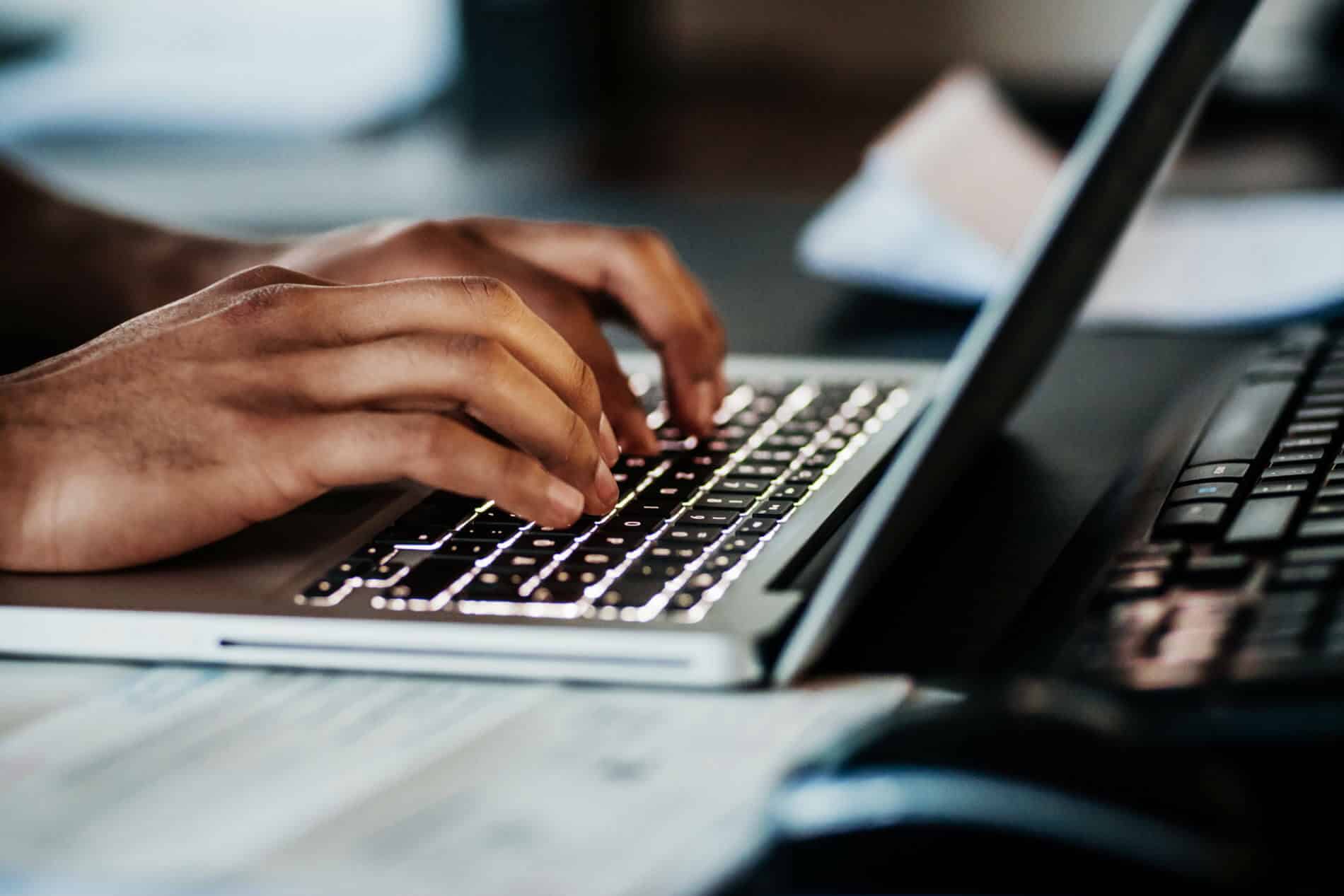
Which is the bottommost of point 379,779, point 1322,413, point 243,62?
point 379,779

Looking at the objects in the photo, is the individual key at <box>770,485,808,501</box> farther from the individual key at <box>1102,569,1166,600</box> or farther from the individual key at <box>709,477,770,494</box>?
the individual key at <box>1102,569,1166,600</box>

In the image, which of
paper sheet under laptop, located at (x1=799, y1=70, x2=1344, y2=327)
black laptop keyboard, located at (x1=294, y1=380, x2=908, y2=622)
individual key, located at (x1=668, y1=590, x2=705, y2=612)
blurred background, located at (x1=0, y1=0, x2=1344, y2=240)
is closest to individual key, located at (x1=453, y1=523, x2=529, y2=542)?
black laptop keyboard, located at (x1=294, y1=380, x2=908, y2=622)

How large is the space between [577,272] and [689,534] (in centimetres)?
29

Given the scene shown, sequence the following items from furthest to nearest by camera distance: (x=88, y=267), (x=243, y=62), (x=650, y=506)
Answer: (x=243, y=62) < (x=88, y=267) < (x=650, y=506)

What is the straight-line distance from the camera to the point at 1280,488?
614mm

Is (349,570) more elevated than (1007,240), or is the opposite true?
(1007,240)

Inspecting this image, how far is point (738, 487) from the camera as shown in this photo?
0.70 metres

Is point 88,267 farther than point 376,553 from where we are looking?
Yes

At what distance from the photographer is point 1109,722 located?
41 centimetres

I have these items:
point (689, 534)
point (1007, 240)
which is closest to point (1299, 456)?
point (689, 534)

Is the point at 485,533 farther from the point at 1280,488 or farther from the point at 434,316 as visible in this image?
the point at 1280,488

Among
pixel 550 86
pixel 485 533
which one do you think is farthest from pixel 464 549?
pixel 550 86

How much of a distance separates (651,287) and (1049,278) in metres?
0.34

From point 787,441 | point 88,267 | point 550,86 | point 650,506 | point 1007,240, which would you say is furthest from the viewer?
point 550,86
